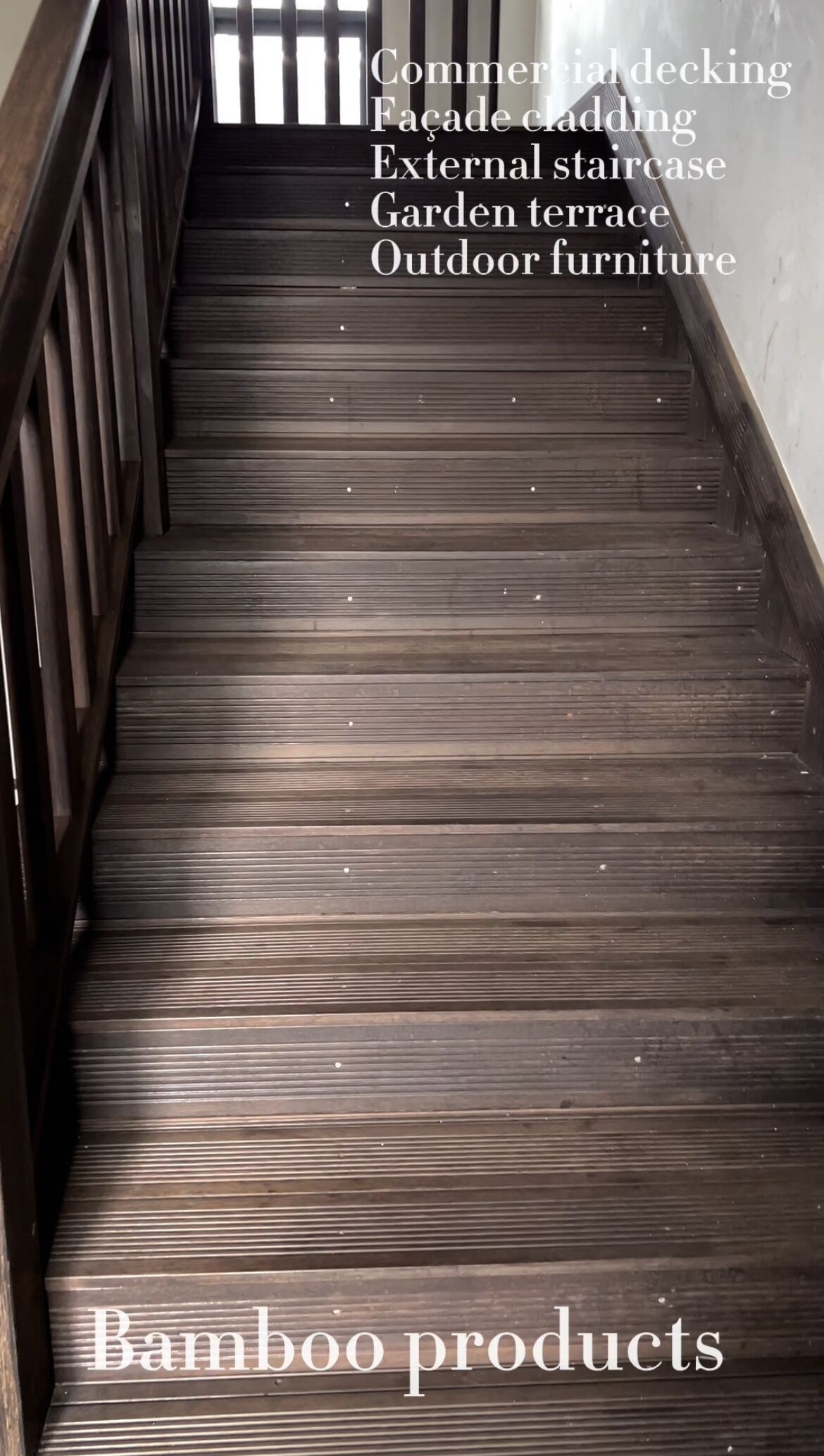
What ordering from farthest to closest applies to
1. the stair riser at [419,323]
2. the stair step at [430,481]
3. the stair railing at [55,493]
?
the stair riser at [419,323]
the stair step at [430,481]
the stair railing at [55,493]

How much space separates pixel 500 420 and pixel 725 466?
1.45 feet

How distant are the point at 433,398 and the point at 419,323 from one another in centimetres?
24

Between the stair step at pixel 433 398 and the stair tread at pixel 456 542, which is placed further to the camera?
the stair step at pixel 433 398

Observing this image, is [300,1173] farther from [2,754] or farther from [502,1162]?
[2,754]

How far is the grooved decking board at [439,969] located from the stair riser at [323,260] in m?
1.44

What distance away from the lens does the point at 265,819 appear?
63.1 inches

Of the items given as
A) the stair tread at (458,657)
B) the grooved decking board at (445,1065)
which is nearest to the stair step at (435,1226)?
the grooved decking board at (445,1065)

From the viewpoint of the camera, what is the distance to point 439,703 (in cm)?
178

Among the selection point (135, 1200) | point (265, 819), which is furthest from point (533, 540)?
point (135, 1200)

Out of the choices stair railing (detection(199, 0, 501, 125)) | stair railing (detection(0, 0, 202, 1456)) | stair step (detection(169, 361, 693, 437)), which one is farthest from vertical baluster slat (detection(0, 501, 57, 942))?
stair railing (detection(199, 0, 501, 125))

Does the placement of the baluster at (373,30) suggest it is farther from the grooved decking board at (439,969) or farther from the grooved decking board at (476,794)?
the grooved decking board at (439,969)

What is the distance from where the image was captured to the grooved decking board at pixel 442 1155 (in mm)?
1328

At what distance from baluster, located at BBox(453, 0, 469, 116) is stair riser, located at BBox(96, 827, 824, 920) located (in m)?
3.49

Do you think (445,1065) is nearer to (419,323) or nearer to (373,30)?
(419,323)
